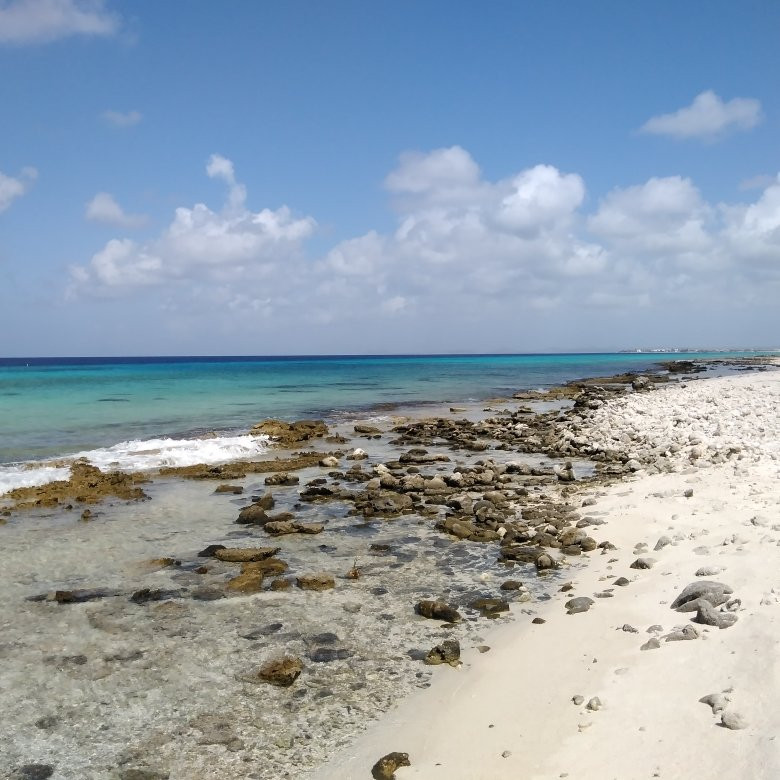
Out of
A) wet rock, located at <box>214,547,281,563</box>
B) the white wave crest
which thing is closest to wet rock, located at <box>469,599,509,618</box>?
wet rock, located at <box>214,547,281,563</box>

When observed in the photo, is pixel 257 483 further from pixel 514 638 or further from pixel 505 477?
pixel 514 638

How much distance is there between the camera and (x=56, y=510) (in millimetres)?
13820

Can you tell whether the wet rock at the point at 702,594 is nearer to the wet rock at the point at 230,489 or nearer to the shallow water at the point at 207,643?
the shallow water at the point at 207,643

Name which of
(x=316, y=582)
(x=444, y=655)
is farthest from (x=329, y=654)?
(x=316, y=582)

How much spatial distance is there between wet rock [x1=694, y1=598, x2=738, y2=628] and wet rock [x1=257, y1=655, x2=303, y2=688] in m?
4.23

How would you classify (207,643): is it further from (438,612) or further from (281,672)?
(438,612)

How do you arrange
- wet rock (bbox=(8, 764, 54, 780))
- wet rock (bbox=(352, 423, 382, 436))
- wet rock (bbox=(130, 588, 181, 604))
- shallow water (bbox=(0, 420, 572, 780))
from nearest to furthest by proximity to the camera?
1. wet rock (bbox=(8, 764, 54, 780))
2. shallow water (bbox=(0, 420, 572, 780))
3. wet rock (bbox=(130, 588, 181, 604))
4. wet rock (bbox=(352, 423, 382, 436))

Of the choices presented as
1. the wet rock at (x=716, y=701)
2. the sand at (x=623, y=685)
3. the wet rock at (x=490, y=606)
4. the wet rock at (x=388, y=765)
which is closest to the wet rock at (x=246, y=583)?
the wet rock at (x=490, y=606)

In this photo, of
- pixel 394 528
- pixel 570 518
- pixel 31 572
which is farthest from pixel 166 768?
pixel 570 518

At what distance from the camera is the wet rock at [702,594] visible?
264 inches

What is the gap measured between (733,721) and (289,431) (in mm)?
21996

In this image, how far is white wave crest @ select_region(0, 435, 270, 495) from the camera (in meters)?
17.0

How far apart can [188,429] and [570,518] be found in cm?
2023

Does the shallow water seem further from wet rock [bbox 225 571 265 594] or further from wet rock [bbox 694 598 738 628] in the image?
wet rock [bbox 694 598 738 628]
